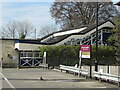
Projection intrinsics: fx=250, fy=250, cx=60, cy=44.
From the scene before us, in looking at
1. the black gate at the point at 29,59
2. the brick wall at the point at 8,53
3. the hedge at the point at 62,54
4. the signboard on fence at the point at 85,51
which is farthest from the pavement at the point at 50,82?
the brick wall at the point at 8,53

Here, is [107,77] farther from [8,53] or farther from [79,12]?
[79,12]

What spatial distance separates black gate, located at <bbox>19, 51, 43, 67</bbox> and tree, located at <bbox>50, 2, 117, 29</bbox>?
22875 millimetres

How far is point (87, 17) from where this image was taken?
56.9 m

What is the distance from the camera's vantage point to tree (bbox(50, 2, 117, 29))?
5428 cm

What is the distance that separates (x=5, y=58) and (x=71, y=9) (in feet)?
83.2

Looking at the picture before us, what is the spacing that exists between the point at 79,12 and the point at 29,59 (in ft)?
81.8

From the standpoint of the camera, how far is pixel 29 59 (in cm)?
3478

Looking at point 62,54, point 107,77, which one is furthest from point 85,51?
point 62,54

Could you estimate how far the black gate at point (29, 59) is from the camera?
34359 mm

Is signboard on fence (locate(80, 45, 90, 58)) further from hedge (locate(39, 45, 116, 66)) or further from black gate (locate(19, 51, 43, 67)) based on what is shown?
black gate (locate(19, 51, 43, 67))

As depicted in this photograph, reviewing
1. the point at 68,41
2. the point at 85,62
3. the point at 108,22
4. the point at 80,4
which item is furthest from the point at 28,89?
the point at 80,4

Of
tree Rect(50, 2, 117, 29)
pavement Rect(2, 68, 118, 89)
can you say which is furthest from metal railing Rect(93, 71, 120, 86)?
tree Rect(50, 2, 117, 29)

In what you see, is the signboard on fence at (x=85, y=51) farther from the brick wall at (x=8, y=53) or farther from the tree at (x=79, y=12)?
the tree at (x=79, y=12)

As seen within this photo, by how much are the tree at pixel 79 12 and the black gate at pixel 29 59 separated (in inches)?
901
